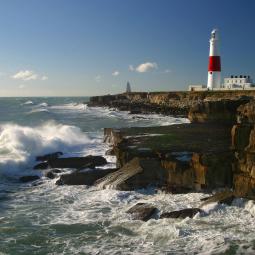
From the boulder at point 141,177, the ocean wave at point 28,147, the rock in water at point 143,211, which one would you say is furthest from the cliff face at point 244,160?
the ocean wave at point 28,147

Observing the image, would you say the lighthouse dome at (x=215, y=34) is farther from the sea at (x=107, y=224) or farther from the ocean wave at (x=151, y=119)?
the sea at (x=107, y=224)

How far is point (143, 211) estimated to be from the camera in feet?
34.1

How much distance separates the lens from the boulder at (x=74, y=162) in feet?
53.0

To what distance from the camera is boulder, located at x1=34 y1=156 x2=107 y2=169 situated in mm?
16167

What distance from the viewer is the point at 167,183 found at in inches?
497

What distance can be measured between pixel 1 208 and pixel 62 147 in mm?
10490

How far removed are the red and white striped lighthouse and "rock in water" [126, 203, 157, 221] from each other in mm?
38586

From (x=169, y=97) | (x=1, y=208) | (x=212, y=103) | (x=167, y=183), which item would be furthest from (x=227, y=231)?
(x=169, y=97)

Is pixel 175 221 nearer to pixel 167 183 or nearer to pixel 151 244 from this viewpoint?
pixel 151 244

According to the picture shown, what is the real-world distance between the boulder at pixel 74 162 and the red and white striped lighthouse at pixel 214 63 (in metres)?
33.5

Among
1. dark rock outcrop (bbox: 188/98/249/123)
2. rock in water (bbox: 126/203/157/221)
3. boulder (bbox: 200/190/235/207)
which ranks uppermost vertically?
dark rock outcrop (bbox: 188/98/249/123)

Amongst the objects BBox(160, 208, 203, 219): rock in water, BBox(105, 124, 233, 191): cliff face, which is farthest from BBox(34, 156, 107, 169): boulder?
BBox(160, 208, 203, 219): rock in water

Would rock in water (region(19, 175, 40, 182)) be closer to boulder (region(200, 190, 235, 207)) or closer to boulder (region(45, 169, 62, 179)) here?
boulder (region(45, 169, 62, 179))

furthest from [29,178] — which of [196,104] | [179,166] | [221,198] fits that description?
[196,104]
